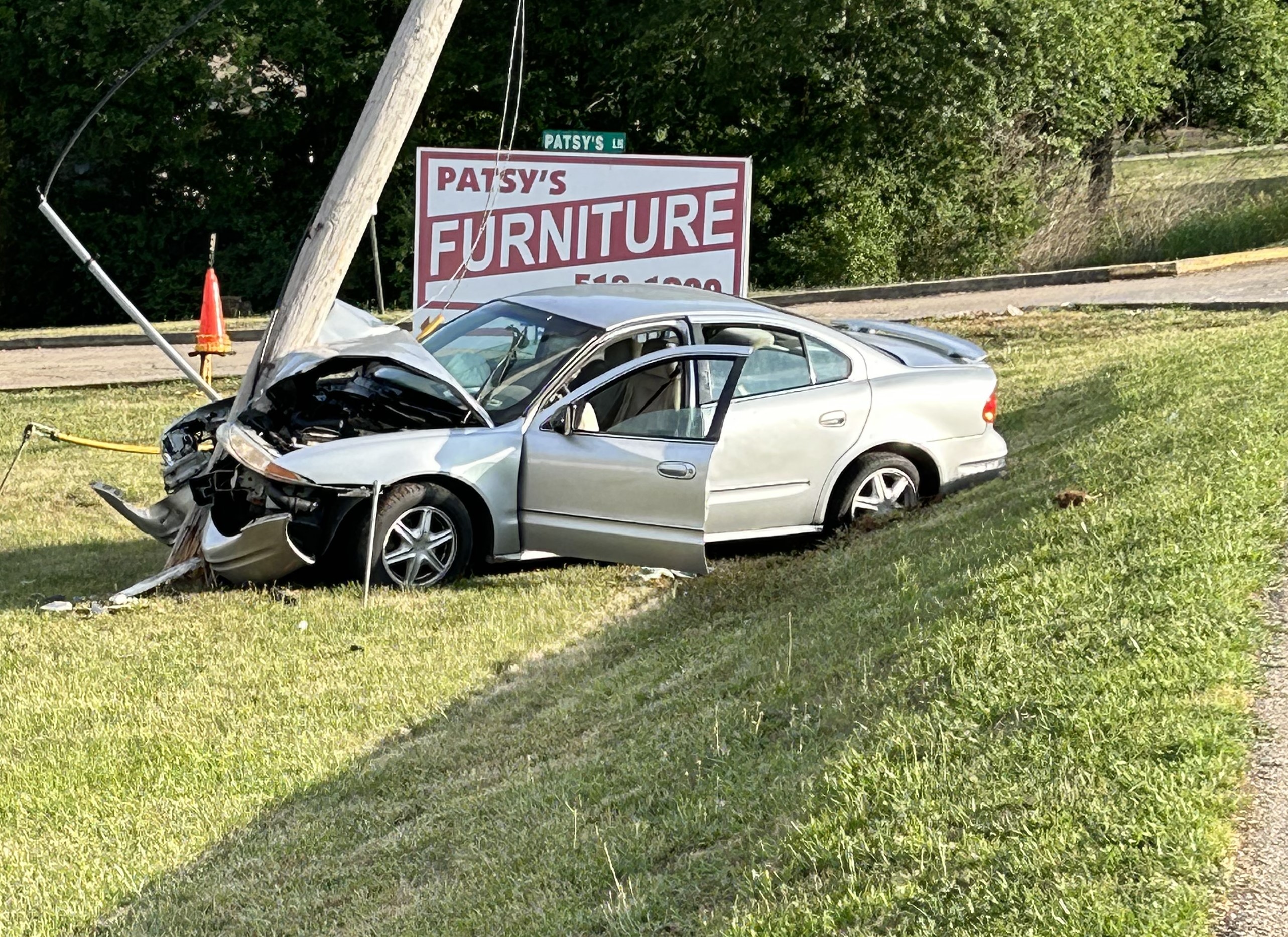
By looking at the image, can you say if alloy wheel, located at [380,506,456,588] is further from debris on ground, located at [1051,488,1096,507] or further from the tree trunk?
the tree trunk

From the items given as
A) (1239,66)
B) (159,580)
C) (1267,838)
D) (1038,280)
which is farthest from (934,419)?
(1239,66)

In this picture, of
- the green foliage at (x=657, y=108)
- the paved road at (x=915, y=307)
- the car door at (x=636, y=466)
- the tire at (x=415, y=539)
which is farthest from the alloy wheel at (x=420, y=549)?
the green foliage at (x=657, y=108)

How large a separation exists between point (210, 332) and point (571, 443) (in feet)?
28.2

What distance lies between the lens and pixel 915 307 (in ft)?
67.9

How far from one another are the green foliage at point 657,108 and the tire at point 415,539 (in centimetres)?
1937

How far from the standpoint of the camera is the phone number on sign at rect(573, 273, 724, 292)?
1465cm

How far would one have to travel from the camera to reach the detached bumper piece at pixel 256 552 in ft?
27.6

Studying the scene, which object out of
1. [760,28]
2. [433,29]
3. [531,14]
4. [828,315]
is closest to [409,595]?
[433,29]

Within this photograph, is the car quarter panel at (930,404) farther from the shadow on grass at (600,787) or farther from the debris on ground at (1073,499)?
the debris on ground at (1073,499)

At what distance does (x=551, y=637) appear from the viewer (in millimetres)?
7992

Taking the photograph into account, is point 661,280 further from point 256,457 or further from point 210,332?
point 256,457

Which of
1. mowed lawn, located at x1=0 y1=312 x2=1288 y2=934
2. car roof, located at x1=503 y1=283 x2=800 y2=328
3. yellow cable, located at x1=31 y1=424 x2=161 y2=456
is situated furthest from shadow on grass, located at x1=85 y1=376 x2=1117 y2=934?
yellow cable, located at x1=31 y1=424 x2=161 y2=456

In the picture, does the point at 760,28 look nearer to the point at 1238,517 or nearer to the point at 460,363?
the point at 460,363

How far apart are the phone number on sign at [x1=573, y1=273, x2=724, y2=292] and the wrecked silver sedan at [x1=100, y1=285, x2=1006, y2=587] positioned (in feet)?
15.9
